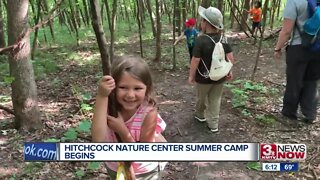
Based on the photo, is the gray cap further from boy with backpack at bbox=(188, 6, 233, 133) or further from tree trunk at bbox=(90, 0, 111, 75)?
tree trunk at bbox=(90, 0, 111, 75)

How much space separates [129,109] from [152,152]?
0.87ft

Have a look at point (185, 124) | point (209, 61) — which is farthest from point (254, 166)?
point (185, 124)

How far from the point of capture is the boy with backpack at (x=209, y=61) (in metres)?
4.31

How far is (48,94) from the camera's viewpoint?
267 inches

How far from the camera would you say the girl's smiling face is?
6.09 feet

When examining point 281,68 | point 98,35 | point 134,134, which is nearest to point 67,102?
point 98,35

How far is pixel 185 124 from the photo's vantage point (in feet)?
17.2

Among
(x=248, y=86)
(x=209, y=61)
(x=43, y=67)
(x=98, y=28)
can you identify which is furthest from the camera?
(x=43, y=67)

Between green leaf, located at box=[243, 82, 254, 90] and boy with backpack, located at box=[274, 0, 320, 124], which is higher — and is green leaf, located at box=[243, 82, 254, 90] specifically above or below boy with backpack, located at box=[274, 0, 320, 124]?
below

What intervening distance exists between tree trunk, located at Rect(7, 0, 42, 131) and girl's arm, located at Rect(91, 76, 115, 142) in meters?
2.81

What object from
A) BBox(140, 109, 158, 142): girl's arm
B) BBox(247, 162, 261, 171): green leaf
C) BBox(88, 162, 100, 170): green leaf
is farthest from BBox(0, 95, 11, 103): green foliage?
BBox(140, 109, 158, 142): girl's arm

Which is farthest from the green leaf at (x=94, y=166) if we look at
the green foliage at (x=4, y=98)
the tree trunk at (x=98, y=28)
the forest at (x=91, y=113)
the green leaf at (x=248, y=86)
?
the green leaf at (x=248, y=86)

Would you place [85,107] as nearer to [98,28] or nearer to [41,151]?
[98,28]

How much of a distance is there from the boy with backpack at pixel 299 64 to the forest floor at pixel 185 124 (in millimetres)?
239
